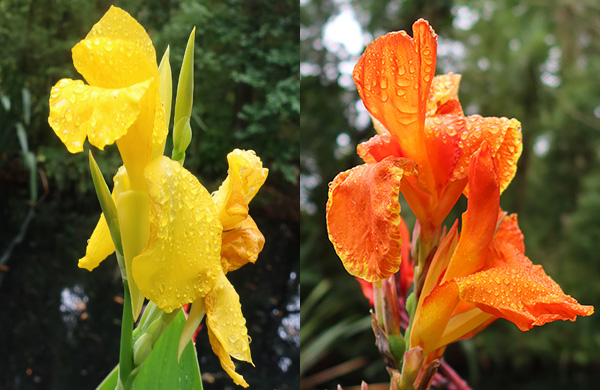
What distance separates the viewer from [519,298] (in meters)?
0.27

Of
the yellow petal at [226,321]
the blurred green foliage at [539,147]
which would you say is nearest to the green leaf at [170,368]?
the yellow petal at [226,321]

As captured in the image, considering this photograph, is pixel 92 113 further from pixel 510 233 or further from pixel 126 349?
pixel 510 233

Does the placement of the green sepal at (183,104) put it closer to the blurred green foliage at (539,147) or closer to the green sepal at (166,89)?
the green sepal at (166,89)

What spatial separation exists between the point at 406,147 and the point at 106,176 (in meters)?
0.52

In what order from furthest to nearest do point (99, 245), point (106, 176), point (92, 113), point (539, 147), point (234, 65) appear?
point (539, 147), point (234, 65), point (106, 176), point (99, 245), point (92, 113)

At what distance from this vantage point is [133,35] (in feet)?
1.10

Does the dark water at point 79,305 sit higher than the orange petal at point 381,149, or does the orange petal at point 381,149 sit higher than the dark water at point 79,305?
the orange petal at point 381,149

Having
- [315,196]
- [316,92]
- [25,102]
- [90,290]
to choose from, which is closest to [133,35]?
[90,290]

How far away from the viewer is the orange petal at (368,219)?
270mm

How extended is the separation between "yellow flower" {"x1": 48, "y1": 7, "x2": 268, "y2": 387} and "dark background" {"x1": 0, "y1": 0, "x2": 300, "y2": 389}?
1.18ft

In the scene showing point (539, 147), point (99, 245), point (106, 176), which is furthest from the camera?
point (539, 147)

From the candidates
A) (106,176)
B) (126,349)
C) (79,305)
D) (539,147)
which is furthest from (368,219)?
(539,147)

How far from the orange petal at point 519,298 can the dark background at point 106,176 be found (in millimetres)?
462

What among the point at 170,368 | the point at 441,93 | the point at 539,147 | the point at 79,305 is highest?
the point at 441,93
